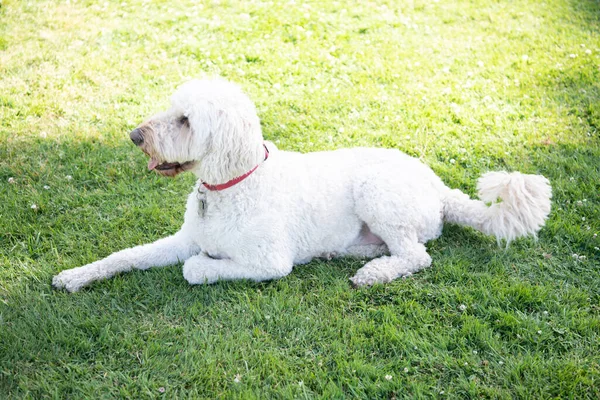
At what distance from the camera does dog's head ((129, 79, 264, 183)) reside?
11.7ft

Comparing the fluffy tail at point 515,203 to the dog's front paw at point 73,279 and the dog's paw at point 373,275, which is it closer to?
the dog's paw at point 373,275

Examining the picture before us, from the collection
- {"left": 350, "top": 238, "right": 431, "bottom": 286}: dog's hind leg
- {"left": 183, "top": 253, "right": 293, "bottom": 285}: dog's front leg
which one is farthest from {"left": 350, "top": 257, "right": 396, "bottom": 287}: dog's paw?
{"left": 183, "top": 253, "right": 293, "bottom": 285}: dog's front leg

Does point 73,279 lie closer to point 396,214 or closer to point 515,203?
point 396,214

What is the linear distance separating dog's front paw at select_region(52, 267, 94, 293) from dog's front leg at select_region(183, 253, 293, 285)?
2.19ft

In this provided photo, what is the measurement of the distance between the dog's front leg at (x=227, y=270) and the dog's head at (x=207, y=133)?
609mm

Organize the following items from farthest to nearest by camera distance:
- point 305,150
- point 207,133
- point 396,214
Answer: point 305,150 < point 396,214 < point 207,133

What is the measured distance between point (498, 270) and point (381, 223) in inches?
37.2

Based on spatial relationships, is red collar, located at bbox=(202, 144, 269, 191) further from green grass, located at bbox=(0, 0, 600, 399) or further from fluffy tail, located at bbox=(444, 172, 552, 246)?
fluffy tail, located at bbox=(444, 172, 552, 246)

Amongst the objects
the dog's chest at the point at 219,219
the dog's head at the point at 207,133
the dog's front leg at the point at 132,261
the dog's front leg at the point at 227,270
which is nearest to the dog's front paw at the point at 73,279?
the dog's front leg at the point at 132,261

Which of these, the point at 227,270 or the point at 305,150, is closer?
the point at 227,270

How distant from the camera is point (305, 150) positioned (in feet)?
18.7

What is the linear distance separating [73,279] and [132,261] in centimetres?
41

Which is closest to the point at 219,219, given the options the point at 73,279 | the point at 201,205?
the point at 201,205

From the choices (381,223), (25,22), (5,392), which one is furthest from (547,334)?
(25,22)
